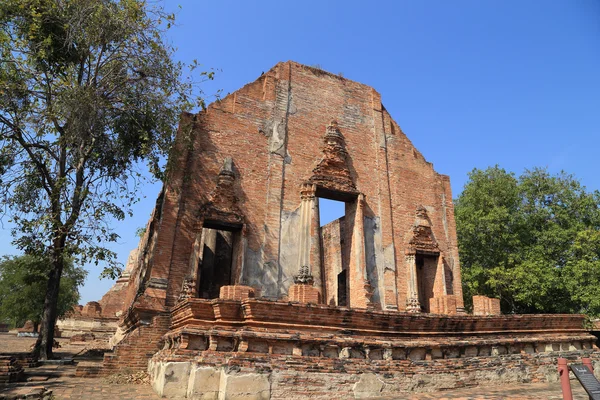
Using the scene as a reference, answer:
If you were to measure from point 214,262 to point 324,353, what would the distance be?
874 cm

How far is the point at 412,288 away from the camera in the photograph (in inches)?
514

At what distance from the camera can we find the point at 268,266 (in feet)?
37.8

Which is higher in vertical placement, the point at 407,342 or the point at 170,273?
the point at 170,273

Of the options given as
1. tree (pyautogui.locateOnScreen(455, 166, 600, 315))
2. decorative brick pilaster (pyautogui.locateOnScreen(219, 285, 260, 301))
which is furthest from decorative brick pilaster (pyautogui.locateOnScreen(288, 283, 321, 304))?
tree (pyautogui.locateOnScreen(455, 166, 600, 315))

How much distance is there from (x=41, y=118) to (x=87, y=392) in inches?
284

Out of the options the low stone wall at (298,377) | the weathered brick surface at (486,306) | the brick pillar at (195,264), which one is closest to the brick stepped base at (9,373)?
the low stone wall at (298,377)

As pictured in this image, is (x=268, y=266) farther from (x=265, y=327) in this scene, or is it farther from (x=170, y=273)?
(x=265, y=327)

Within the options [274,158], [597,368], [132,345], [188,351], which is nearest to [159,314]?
[132,345]

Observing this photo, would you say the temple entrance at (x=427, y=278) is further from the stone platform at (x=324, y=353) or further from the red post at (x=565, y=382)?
the red post at (x=565, y=382)

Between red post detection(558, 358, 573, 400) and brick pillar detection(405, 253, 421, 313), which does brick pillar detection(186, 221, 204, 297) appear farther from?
red post detection(558, 358, 573, 400)

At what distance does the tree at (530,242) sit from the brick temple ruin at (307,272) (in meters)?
5.93

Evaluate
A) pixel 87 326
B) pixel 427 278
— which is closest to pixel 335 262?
pixel 427 278

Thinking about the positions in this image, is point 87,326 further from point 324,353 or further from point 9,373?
point 324,353

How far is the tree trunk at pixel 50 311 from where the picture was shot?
1053 centimetres
